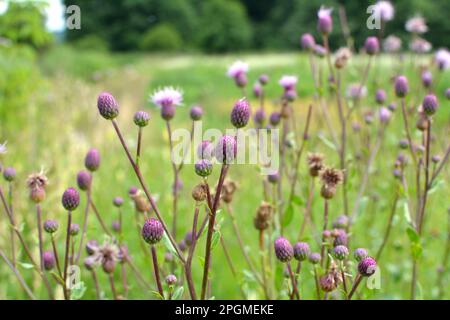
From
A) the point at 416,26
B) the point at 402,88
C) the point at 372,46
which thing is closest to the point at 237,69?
the point at 372,46

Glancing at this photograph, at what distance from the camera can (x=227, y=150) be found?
0.88 metres

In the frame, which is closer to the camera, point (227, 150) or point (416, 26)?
point (227, 150)

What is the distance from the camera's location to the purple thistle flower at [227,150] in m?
0.88

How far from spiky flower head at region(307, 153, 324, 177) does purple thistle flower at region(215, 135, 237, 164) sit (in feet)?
1.94

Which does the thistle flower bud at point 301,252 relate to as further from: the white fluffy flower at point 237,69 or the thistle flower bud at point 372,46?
the thistle flower bud at point 372,46

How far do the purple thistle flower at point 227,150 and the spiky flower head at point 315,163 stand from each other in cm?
59

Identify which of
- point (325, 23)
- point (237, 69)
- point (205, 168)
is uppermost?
point (325, 23)

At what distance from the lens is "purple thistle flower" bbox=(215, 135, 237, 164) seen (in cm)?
88

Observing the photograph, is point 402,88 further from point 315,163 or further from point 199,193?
point 199,193

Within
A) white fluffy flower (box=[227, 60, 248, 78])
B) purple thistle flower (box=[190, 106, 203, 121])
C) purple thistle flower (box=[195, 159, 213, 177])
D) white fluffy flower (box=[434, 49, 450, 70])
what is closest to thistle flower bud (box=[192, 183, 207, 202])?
purple thistle flower (box=[195, 159, 213, 177])

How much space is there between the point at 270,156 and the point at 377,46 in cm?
57

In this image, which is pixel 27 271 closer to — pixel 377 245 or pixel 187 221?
pixel 187 221

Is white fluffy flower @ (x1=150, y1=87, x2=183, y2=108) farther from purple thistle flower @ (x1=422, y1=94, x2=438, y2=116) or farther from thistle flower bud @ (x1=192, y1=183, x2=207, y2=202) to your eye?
purple thistle flower @ (x1=422, y1=94, x2=438, y2=116)

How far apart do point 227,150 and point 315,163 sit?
2.02 ft
